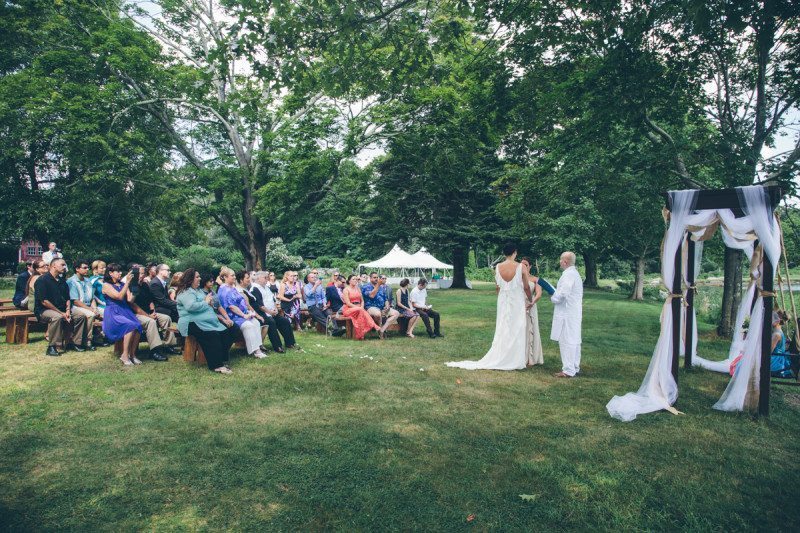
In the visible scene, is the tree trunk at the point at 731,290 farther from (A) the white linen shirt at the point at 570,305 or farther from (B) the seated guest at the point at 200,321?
(B) the seated guest at the point at 200,321

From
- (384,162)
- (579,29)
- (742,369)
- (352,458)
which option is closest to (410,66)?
(579,29)

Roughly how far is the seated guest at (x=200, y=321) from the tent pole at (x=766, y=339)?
7.46m

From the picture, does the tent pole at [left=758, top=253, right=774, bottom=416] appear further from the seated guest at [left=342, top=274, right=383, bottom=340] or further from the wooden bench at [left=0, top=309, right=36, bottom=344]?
the wooden bench at [left=0, top=309, right=36, bottom=344]

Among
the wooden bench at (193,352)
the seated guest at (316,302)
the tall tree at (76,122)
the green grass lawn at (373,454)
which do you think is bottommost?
the green grass lawn at (373,454)

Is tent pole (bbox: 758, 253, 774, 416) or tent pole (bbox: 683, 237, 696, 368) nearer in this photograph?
tent pole (bbox: 758, 253, 774, 416)

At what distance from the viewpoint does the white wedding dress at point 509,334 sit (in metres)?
8.34

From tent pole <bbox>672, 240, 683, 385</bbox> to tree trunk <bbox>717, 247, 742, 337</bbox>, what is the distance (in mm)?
6980

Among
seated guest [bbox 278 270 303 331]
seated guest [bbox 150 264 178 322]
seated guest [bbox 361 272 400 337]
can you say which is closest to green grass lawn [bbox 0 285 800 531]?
seated guest [bbox 150 264 178 322]

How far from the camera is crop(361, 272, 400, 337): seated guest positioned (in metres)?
11.6

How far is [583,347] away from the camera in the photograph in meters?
10.9

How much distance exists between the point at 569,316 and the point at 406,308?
4.81 m

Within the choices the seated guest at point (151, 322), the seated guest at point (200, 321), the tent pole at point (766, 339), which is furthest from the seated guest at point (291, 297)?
the tent pole at point (766, 339)

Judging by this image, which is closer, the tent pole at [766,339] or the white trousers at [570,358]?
the tent pole at [766,339]

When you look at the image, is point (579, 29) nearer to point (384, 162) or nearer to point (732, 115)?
point (732, 115)
